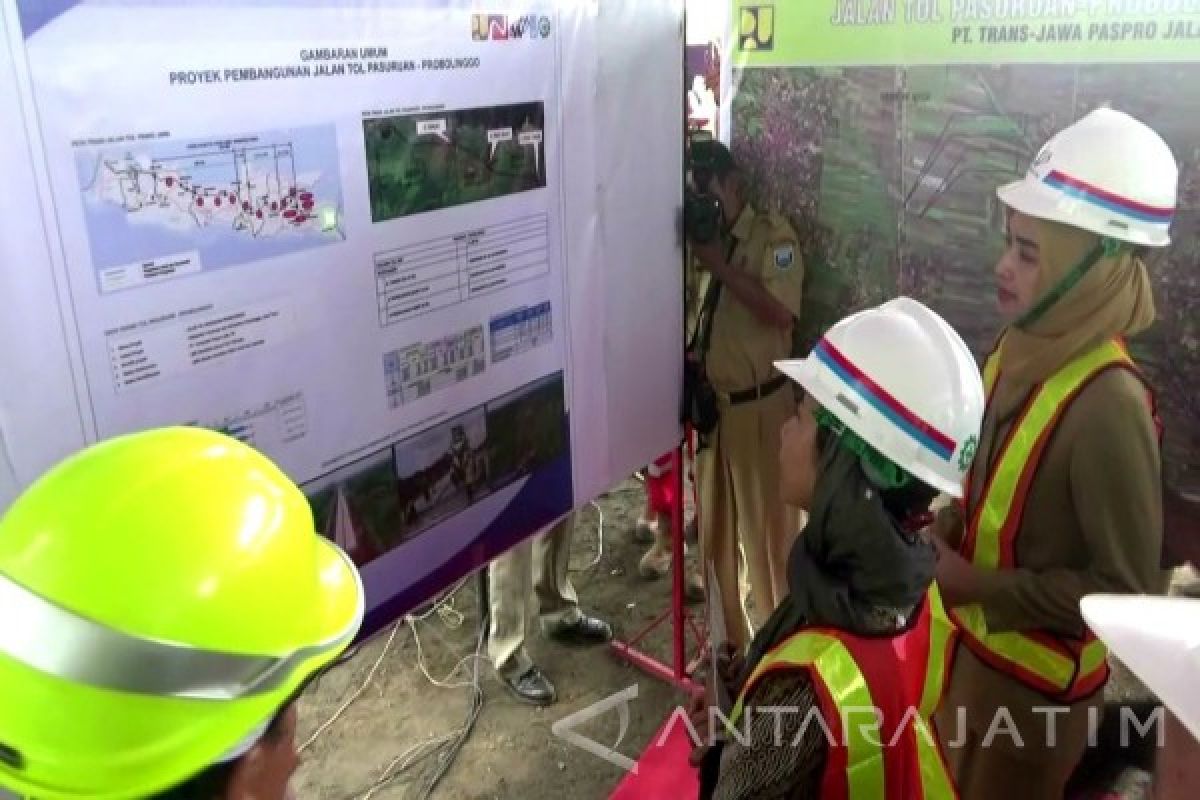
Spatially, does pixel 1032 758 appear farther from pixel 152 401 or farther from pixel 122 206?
pixel 122 206

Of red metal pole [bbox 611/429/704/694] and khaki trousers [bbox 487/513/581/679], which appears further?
khaki trousers [bbox 487/513/581/679]

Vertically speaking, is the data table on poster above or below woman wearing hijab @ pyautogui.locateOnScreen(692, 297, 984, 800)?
above

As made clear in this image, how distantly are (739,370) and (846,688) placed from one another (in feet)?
6.09

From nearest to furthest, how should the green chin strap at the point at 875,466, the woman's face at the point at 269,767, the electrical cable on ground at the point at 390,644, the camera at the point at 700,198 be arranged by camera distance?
1. the woman's face at the point at 269,767
2. the green chin strap at the point at 875,466
3. the camera at the point at 700,198
4. the electrical cable on ground at the point at 390,644

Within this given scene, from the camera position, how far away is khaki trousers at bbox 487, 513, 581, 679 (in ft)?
10.9

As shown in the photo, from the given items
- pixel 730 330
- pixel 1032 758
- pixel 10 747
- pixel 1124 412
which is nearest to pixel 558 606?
pixel 730 330

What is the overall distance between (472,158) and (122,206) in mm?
719

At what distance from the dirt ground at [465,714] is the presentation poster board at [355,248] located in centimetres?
109

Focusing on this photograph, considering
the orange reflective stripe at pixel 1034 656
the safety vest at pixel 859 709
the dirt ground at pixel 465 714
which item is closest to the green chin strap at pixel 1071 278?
the orange reflective stripe at pixel 1034 656

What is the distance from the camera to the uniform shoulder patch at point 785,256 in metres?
3.02

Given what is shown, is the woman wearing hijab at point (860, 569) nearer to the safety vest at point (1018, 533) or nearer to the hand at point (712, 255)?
the safety vest at point (1018, 533)

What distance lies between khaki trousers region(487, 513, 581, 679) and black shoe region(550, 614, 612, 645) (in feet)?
0.07

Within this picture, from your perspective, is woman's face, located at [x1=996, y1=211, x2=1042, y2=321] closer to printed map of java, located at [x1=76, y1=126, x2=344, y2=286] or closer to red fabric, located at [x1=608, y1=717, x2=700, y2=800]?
red fabric, located at [x1=608, y1=717, x2=700, y2=800]

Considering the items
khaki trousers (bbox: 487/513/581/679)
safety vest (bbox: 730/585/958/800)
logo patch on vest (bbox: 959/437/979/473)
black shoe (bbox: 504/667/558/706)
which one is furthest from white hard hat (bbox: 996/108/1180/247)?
black shoe (bbox: 504/667/558/706)
